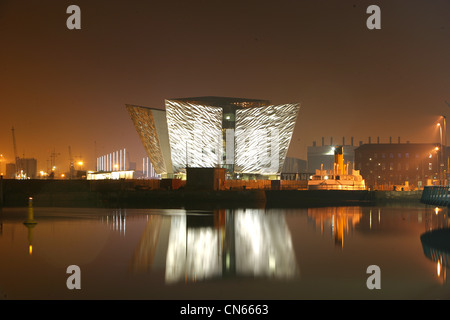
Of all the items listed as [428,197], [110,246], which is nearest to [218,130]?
[428,197]

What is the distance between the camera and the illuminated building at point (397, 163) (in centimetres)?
11362

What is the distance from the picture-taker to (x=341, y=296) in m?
8.29

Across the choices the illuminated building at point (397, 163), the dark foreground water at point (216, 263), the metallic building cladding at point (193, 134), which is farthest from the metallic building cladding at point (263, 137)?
the illuminated building at point (397, 163)

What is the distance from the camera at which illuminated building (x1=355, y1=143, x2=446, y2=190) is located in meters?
114

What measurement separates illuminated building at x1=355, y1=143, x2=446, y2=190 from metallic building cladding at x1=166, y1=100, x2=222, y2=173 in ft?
178

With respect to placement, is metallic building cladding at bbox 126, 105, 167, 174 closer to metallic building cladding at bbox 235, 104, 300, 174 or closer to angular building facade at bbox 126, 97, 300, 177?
angular building facade at bbox 126, 97, 300, 177

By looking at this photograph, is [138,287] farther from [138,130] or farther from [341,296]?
[138,130]

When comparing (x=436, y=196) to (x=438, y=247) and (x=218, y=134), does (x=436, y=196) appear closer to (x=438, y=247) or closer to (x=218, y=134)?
(x=438, y=247)

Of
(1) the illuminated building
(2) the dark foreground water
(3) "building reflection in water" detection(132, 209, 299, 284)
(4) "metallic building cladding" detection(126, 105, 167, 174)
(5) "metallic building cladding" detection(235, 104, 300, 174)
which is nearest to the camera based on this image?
(2) the dark foreground water

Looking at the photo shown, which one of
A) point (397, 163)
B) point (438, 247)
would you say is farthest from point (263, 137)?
point (397, 163)

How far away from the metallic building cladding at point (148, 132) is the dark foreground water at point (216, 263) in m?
49.0

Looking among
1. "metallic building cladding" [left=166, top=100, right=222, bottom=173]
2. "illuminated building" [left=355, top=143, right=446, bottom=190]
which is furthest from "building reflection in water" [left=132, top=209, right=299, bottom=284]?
"illuminated building" [left=355, top=143, right=446, bottom=190]

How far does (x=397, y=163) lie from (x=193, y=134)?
6074cm
